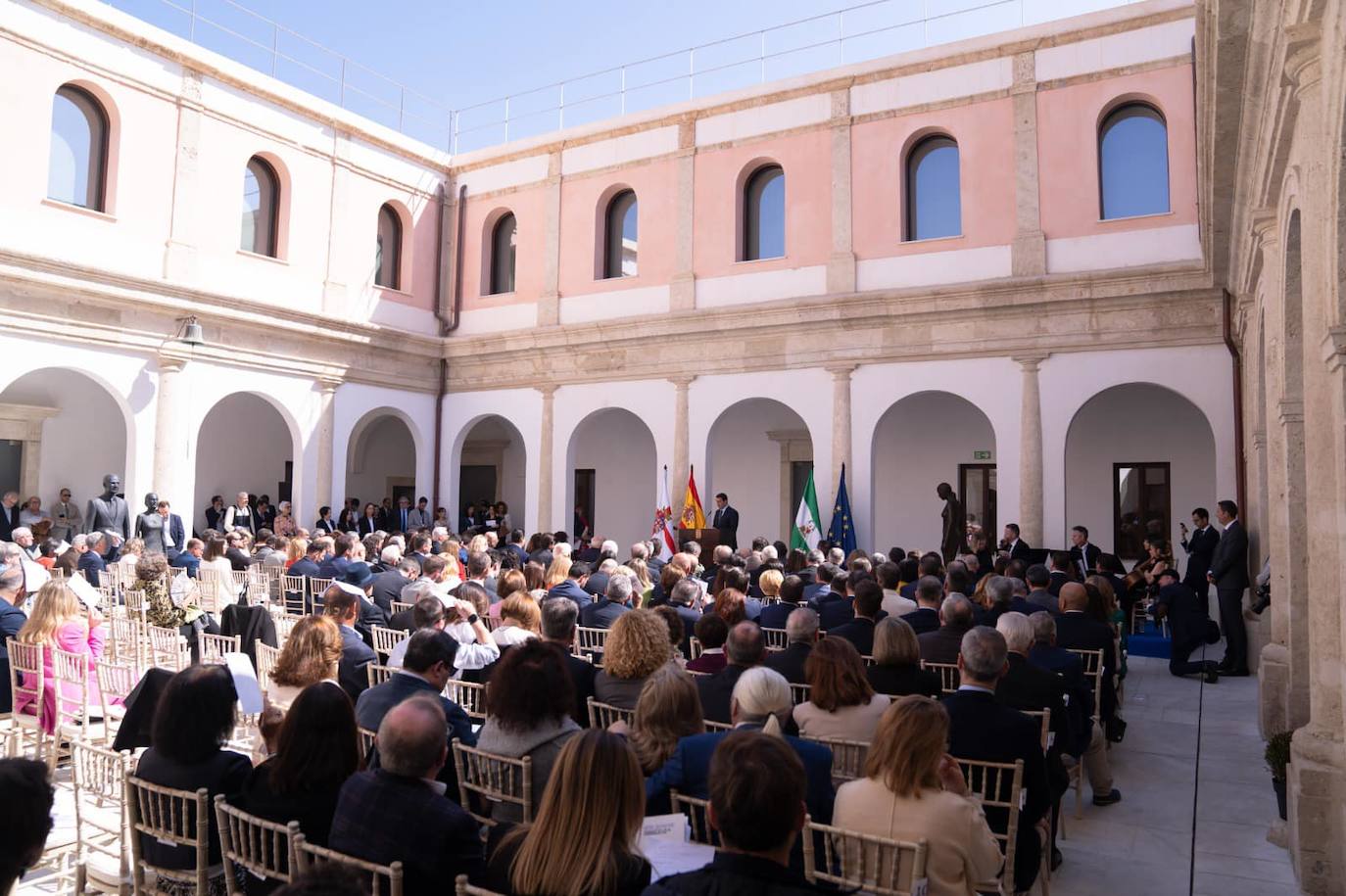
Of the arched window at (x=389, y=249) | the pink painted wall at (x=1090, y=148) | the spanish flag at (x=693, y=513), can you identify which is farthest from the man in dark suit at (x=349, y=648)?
the arched window at (x=389, y=249)

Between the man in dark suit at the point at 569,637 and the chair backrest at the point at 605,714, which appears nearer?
the chair backrest at the point at 605,714

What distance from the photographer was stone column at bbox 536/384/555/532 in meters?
16.8

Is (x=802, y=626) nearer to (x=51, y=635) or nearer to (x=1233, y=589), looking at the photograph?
(x=51, y=635)

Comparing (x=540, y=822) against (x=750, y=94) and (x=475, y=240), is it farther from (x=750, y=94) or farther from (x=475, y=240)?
(x=475, y=240)

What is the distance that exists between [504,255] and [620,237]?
263cm

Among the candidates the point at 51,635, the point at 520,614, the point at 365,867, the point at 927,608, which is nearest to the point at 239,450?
the point at 51,635

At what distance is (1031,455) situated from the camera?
12.8 m

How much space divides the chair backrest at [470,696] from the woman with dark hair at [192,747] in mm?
1899

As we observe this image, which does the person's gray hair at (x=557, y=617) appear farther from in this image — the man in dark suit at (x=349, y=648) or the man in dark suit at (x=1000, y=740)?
the man in dark suit at (x=1000, y=740)

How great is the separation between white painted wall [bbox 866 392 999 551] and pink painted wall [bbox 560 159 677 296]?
15.2 feet

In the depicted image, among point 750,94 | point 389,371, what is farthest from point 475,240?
point 750,94

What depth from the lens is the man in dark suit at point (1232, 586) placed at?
9.31 metres

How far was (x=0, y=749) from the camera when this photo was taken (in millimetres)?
6086

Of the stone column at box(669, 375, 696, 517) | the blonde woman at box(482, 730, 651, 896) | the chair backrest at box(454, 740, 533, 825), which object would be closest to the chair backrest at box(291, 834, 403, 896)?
the blonde woman at box(482, 730, 651, 896)
